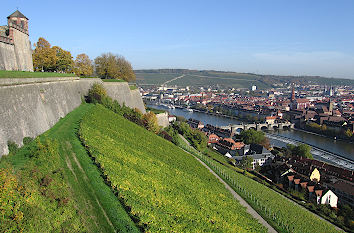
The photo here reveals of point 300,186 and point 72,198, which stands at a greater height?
point 72,198

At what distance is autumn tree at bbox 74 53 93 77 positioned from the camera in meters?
23.1

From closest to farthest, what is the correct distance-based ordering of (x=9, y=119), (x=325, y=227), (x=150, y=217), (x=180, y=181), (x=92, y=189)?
(x=150, y=217) → (x=92, y=189) → (x=9, y=119) → (x=180, y=181) → (x=325, y=227)

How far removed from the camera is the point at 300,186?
60.9 feet

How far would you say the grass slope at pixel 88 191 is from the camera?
16.8 feet

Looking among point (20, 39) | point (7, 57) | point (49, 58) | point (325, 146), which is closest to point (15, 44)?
point (20, 39)

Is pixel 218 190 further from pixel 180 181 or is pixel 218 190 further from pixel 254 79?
pixel 254 79

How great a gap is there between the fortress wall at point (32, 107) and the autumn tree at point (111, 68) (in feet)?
37.8

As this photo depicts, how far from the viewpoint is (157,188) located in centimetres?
743

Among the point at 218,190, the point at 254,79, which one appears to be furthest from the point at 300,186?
the point at 254,79

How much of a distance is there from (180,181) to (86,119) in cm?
427

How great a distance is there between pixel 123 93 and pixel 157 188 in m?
16.0

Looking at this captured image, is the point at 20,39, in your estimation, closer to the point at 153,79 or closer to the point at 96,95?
the point at 96,95

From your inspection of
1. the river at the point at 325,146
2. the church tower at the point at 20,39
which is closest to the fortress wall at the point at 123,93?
the church tower at the point at 20,39

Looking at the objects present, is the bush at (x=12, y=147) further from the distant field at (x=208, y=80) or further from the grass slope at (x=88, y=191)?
the distant field at (x=208, y=80)
